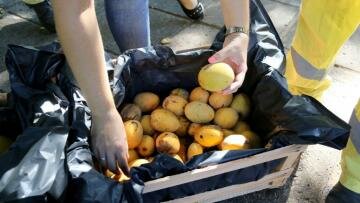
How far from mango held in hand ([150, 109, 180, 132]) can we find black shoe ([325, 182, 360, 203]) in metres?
0.67

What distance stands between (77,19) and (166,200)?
670 millimetres

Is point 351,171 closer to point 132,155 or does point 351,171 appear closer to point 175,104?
point 175,104

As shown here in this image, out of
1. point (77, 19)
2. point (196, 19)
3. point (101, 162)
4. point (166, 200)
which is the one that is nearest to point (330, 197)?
point (166, 200)

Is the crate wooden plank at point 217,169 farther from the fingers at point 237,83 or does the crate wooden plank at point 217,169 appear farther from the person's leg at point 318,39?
the person's leg at point 318,39

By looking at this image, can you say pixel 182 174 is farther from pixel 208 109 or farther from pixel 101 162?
pixel 208 109

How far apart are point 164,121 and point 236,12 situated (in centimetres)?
51

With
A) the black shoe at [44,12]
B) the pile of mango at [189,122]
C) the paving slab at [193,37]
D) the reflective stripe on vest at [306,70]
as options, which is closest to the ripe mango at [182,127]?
the pile of mango at [189,122]

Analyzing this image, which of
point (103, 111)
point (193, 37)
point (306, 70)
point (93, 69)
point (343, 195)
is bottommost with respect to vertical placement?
point (343, 195)

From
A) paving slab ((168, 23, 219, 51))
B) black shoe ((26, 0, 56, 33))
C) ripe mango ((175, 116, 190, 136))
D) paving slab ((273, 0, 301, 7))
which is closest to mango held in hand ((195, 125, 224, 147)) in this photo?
ripe mango ((175, 116, 190, 136))

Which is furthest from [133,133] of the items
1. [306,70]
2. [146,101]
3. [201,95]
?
[306,70]

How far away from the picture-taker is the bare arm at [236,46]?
1526 mm

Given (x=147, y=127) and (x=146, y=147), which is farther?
(x=147, y=127)

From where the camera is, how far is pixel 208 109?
164cm

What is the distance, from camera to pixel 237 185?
149 centimetres
